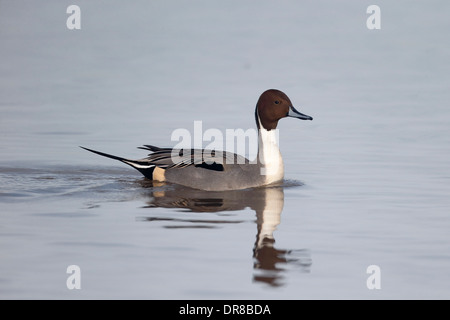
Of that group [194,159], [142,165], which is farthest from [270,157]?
[142,165]

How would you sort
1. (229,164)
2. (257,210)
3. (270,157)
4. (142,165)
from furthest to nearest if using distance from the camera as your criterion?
(142,165), (270,157), (229,164), (257,210)

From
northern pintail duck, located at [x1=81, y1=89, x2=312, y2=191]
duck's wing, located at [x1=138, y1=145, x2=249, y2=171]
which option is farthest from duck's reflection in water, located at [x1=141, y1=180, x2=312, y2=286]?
duck's wing, located at [x1=138, y1=145, x2=249, y2=171]

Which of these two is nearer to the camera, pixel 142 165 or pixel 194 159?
pixel 194 159

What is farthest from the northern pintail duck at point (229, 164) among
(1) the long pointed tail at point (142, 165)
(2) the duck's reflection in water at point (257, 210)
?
(2) the duck's reflection in water at point (257, 210)

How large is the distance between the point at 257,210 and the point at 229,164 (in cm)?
151

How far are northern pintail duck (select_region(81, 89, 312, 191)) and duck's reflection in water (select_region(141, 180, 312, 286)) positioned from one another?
12 cm

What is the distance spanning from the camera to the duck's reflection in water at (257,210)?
21.6 ft

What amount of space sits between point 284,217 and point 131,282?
2.62 metres

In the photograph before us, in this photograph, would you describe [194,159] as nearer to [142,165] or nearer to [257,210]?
[142,165]

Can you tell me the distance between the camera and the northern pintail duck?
10.1 m

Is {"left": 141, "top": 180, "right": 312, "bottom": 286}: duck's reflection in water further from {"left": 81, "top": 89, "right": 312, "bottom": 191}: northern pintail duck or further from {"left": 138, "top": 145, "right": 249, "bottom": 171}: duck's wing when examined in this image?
{"left": 138, "top": 145, "right": 249, "bottom": 171}: duck's wing

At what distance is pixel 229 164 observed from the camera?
1023 cm

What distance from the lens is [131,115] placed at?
15.2m

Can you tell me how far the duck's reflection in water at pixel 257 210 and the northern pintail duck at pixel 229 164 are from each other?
120 millimetres
